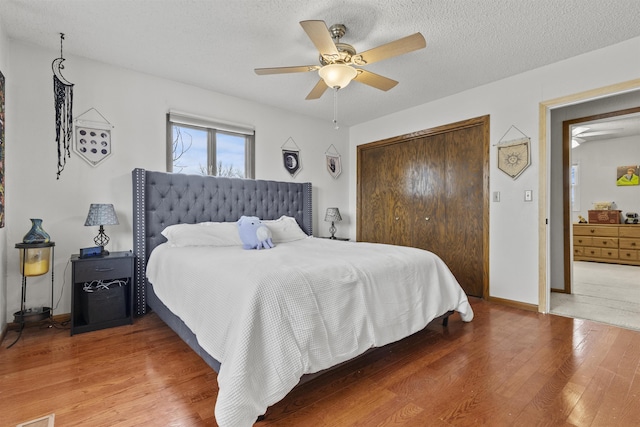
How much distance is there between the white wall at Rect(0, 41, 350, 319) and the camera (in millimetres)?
2668

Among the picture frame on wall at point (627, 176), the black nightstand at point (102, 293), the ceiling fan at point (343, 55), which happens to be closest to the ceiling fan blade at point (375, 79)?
the ceiling fan at point (343, 55)

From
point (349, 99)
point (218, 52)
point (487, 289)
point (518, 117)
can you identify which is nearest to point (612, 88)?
point (518, 117)

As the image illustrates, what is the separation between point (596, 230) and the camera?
20.1ft

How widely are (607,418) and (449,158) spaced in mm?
3047

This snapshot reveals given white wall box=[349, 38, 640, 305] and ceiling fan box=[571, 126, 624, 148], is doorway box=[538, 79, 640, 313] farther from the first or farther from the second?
ceiling fan box=[571, 126, 624, 148]

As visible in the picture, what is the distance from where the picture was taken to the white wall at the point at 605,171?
6.05 meters

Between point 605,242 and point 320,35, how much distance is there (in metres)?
7.12

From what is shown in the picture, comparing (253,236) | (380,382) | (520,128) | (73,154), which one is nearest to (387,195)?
(520,128)

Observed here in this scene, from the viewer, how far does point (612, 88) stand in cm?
275

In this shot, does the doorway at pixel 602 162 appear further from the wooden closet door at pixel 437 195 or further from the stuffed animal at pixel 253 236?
the stuffed animal at pixel 253 236

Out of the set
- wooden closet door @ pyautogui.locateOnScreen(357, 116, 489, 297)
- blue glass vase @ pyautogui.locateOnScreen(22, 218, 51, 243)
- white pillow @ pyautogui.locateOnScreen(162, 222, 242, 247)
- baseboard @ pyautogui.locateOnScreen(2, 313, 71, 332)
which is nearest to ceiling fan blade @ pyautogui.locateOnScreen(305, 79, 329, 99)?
white pillow @ pyautogui.locateOnScreen(162, 222, 242, 247)

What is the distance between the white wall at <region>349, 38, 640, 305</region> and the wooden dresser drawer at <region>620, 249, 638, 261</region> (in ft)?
14.2

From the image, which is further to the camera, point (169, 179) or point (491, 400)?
point (169, 179)

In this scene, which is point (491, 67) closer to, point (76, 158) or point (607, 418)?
point (607, 418)
